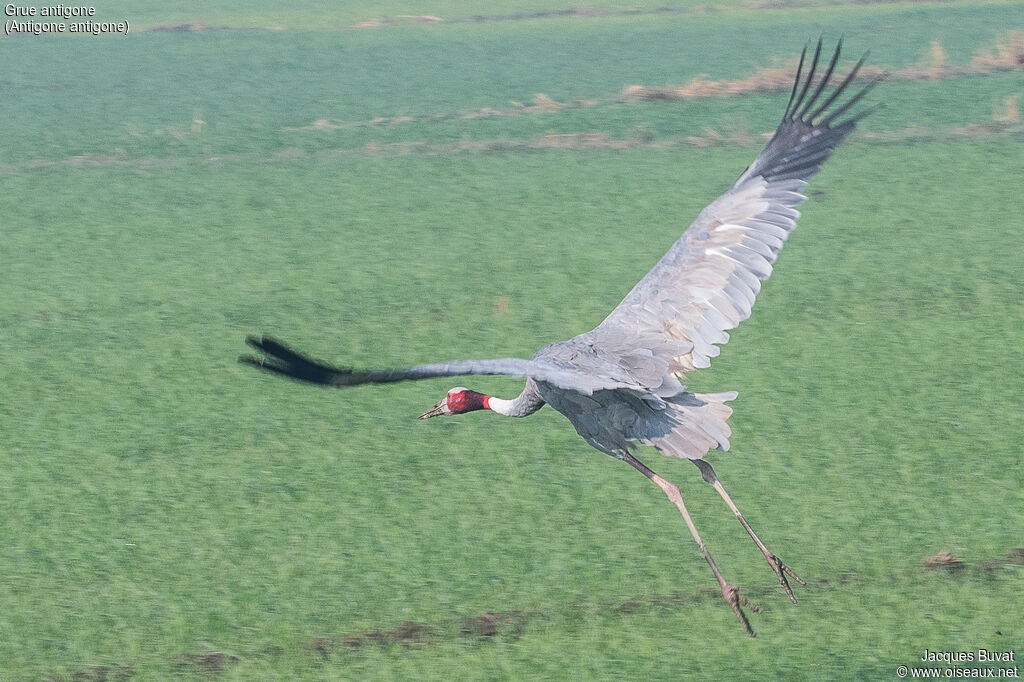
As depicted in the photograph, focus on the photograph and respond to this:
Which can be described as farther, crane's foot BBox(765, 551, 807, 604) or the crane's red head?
the crane's red head

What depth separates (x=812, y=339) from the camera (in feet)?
35.1

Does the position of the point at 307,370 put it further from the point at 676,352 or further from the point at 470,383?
the point at 470,383

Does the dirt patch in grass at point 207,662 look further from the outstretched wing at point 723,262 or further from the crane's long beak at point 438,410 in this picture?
the outstretched wing at point 723,262

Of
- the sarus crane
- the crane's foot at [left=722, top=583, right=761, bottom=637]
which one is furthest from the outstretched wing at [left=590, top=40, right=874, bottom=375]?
the crane's foot at [left=722, top=583, right=761, bottom=637]

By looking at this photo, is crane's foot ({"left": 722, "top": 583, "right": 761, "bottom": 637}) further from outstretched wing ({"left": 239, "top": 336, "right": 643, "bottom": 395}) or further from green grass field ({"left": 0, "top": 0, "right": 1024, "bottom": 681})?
outstretched wing ({"left": 239, "top": 336, "right": 643, "bottom": 395})

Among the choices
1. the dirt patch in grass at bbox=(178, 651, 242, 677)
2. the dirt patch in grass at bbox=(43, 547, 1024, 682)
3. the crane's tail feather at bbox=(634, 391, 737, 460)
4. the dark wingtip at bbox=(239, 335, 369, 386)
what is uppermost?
the dark wingtip at bbox=(239, 335, 369, 386)

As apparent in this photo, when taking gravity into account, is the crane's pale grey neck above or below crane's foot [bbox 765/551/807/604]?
above

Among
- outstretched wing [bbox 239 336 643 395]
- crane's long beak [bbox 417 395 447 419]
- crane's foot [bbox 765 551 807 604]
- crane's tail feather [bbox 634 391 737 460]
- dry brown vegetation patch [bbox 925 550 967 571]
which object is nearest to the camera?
outstretched wing [bbox 239 336 643 395]

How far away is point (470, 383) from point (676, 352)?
3010mm

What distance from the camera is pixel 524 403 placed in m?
7.78

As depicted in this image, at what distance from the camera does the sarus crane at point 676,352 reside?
263 inches

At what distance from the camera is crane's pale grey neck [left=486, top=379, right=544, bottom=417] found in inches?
303

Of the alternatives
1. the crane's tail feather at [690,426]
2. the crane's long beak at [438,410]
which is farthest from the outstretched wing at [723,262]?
the crane's long beak at [438,410]

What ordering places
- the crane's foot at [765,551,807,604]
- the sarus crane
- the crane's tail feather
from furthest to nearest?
the crane's foot at [765,551,807,604] < the crane's tail feather < the sarus crane
